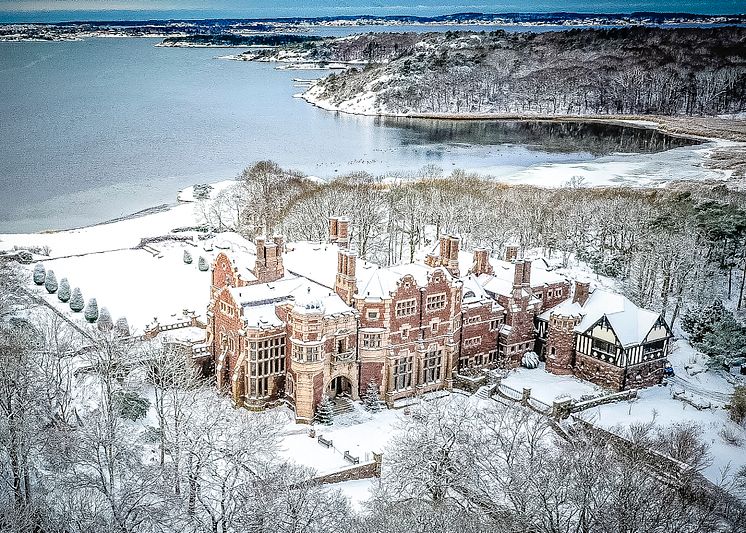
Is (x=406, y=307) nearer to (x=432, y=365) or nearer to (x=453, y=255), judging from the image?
(x=432, y=365)

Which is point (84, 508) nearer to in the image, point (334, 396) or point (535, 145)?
point (334, 396)

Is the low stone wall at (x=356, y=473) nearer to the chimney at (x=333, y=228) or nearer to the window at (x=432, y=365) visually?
the window at (x=432, y=365)

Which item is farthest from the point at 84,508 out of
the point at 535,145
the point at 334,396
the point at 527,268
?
the point at 535,145

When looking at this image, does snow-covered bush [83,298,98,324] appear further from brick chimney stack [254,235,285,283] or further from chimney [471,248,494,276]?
chimney [471,248,494,276]

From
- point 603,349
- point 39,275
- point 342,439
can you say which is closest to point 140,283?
point 39,275

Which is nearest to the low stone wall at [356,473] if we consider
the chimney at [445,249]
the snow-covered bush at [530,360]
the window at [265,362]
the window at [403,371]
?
the window at [265,362]
